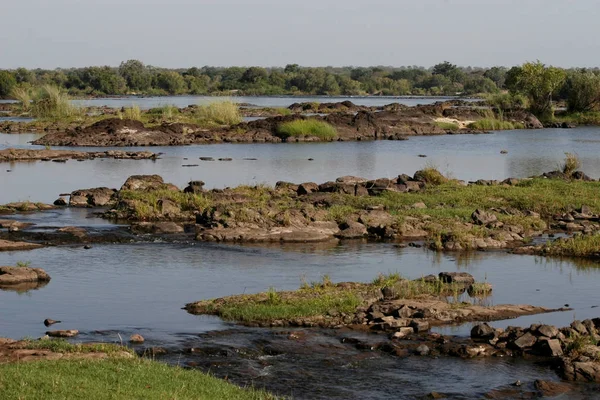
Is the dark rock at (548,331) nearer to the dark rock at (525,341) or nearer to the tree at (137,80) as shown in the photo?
the dark rock at (525,341)

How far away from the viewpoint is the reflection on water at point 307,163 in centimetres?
3656

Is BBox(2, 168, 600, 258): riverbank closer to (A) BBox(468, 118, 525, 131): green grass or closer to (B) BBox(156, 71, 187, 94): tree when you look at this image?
(A) BBox(468, 118, 525, 131): green grass

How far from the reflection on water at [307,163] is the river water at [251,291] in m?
0.35

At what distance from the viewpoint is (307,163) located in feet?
143

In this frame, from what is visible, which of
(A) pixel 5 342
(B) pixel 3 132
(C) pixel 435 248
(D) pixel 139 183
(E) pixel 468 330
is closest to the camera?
(A) pixel 5 342

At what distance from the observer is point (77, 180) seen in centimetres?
3653

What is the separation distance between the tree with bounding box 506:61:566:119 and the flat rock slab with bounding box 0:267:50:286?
5800 cm

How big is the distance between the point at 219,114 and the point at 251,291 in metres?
46.2

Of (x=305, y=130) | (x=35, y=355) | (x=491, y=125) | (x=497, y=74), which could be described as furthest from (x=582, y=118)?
(x=497, y=74)

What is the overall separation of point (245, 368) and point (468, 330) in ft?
13.9

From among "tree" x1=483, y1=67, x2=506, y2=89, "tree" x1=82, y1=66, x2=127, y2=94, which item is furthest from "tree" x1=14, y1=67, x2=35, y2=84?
"tree" x1=483, y1=67, x2=506, y2=89

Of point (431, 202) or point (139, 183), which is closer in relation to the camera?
point (431, 202)

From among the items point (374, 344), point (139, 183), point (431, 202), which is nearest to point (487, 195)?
point (431, 202)

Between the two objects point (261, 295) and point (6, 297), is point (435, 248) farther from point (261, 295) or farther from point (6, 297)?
point (6, 297)
